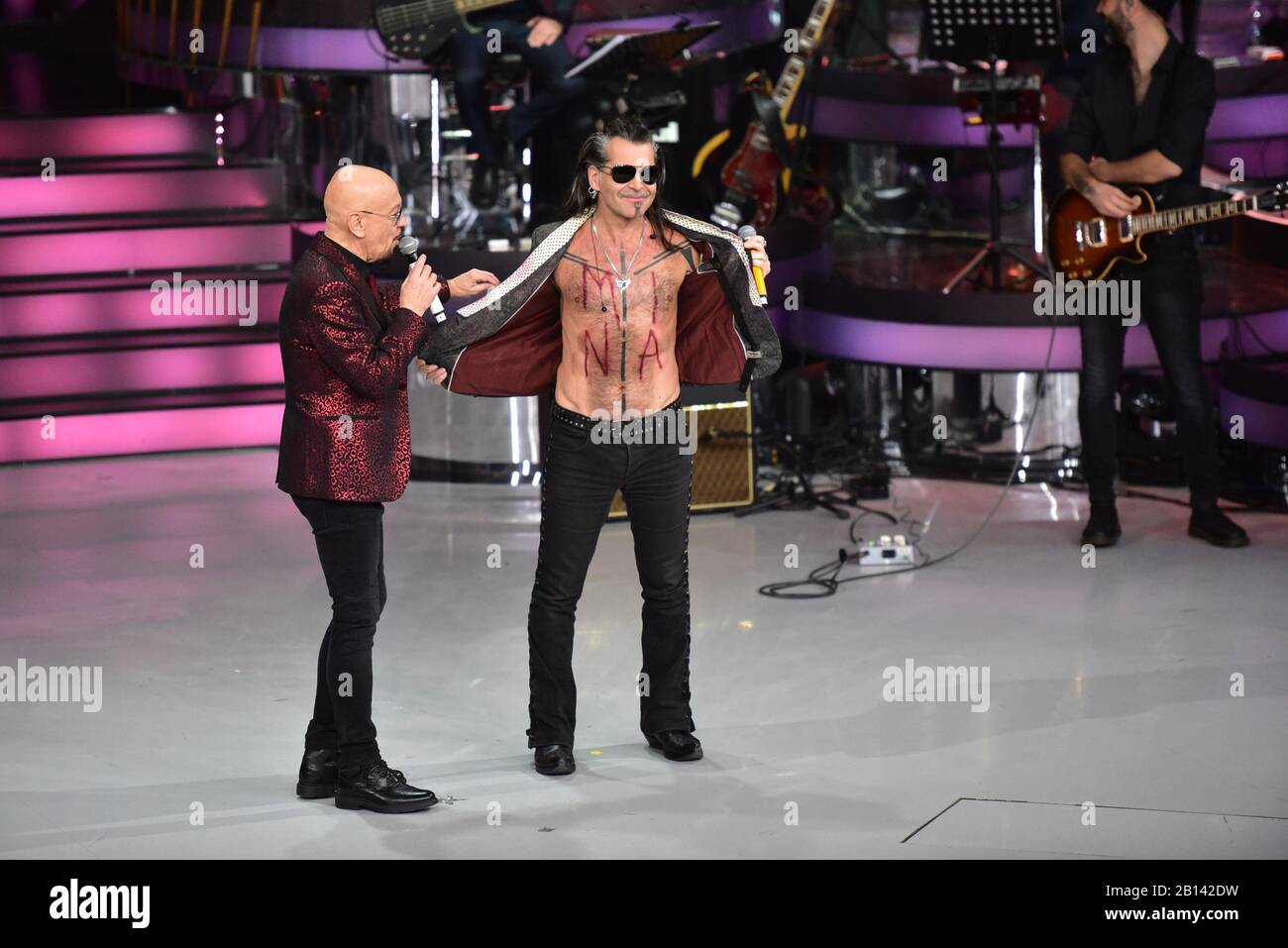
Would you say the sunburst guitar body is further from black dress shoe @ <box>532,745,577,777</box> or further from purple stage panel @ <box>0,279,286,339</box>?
purple stage panel @ <box>0,279,286,339</box>

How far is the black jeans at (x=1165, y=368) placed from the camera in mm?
6688

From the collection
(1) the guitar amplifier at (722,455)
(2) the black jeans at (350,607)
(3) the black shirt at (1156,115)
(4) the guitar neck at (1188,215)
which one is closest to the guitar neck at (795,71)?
(1) the guitar amplifier at (722,455)

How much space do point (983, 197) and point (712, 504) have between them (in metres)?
3.91

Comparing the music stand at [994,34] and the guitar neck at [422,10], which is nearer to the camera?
the music stand at [994,34]

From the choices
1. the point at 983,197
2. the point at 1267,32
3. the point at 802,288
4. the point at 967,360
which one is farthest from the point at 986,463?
the point at 1267,32

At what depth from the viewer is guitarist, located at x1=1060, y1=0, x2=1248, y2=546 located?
21.6ft

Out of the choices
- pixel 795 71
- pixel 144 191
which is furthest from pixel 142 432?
pixel 795 71

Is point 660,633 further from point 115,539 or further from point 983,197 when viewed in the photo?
point 983,197

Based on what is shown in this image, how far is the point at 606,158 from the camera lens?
451 cm

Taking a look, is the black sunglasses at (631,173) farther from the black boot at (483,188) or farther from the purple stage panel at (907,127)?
the purple stage panel at (907,127)

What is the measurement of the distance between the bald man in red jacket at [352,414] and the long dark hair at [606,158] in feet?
1.55

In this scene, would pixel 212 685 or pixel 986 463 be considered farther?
pixel 986 463

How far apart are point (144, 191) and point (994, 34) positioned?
4.29m

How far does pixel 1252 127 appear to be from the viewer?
996cm
